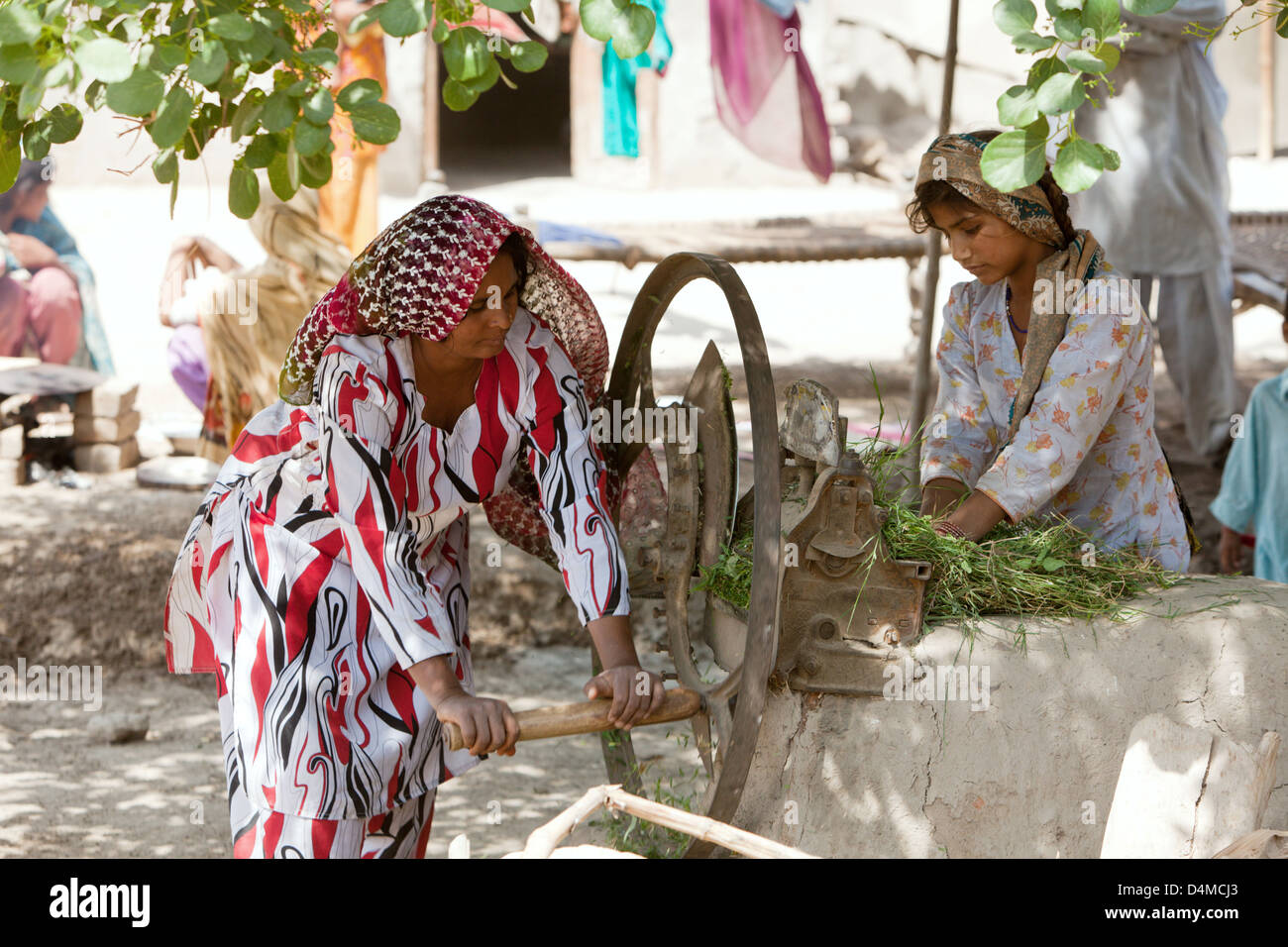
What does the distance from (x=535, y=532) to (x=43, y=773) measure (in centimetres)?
245

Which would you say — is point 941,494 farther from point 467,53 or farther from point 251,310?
point 251,310

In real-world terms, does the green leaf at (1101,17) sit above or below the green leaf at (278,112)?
above

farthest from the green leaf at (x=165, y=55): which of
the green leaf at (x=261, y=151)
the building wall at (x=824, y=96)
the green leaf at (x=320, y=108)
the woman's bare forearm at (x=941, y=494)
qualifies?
the building wall at (x=824, y=96)

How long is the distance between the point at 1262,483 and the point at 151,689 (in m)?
4.19

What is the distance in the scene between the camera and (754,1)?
7875 mm

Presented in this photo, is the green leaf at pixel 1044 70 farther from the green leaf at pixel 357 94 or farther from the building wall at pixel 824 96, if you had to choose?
the building wall at pixel 824 96

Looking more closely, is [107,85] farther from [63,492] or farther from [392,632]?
[63,492]

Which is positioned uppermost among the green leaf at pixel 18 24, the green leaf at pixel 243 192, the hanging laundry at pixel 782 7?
the hanging laundry at pixel 782 7

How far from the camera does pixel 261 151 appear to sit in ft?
7.83

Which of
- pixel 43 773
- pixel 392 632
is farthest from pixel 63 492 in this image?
pixel 392 632

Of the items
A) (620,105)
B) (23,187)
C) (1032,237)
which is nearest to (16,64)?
(1032,237)

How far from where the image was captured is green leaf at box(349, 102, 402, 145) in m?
2.20

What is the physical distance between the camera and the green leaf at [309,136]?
87.2 inches

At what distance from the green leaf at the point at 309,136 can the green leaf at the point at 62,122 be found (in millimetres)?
427
